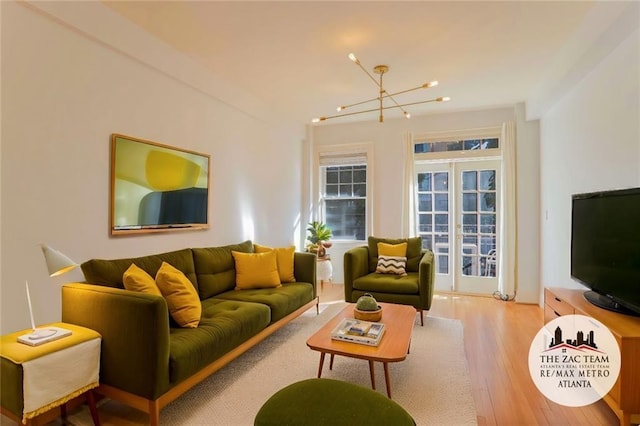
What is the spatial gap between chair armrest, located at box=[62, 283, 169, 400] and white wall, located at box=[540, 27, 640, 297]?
3232 mm

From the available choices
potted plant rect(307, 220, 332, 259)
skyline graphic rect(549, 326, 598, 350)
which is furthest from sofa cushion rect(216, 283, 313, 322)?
skyline graphic rect(549, 326, 598, 350)

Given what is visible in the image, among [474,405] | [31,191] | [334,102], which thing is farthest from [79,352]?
[334,102]

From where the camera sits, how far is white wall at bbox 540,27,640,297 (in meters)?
2.38

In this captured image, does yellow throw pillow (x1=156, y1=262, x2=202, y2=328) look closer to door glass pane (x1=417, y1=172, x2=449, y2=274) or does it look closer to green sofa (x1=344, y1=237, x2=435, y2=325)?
green sofa (x1=344, y1=237, x2=435, y2=325)

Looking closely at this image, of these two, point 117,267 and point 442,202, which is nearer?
point 117,267

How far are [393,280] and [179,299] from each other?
2.33m

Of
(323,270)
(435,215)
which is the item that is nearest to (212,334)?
(323,270)

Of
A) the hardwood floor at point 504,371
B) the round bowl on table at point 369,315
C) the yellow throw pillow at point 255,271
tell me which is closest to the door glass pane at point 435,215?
the hardwood floor at point 504,371

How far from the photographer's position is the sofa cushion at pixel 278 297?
9.93 feet

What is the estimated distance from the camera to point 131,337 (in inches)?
73.6

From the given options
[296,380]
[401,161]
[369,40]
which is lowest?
[296,380]

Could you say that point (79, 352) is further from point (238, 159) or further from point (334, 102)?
point (334, 102)

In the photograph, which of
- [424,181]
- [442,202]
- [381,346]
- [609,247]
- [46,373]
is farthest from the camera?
[424,181]

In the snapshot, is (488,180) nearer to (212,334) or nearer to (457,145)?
(457,145)
